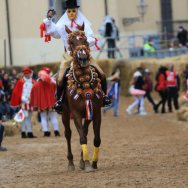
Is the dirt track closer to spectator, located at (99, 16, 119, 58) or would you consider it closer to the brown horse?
the brown horse

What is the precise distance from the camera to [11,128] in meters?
24.8

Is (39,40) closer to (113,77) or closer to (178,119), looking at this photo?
(113,77)

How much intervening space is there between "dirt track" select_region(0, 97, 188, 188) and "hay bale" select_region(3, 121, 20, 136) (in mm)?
246

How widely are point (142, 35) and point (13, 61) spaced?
698cm

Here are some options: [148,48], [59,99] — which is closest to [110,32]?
[148,48]

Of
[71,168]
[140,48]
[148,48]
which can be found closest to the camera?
[71,168]

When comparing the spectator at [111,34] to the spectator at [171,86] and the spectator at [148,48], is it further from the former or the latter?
the spectator at [171,86]

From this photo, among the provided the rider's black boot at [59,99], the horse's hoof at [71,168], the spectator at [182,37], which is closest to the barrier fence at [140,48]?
the spectator at [182,37]

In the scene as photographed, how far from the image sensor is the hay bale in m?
24.5

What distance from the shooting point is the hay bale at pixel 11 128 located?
80.5 ft

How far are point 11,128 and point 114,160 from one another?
8.69 m

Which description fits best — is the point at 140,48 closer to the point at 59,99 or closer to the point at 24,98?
the point at 24,98

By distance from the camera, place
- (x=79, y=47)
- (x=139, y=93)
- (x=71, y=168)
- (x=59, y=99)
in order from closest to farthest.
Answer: (x=79, y=47), (x=71, y=168), (x=59, y=99), (x=139, y=93)

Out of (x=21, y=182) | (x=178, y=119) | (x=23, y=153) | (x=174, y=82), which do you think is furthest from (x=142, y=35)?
(x=21, y=182)
